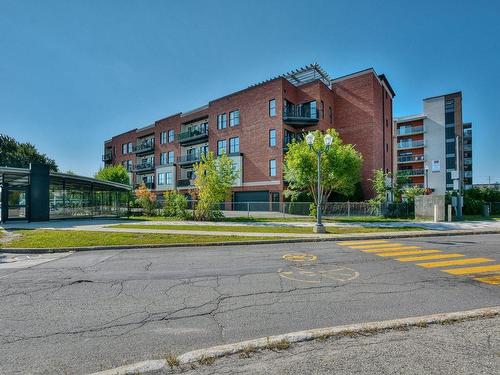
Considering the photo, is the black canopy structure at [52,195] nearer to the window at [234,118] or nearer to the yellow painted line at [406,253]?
the window at [234,118]

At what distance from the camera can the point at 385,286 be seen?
233 inches

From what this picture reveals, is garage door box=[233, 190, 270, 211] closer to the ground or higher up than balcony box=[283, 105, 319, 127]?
closer to the ground

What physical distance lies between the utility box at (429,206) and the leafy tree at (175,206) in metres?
19.2

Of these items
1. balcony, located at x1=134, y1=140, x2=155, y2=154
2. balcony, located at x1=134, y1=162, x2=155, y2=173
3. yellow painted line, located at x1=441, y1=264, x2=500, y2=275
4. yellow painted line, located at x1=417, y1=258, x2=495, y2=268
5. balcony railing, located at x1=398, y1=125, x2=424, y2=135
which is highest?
balcony railing, located at x1=398, y1=125, x2=424, y2=135

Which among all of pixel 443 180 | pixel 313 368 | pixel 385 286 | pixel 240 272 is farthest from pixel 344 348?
pixel 443 180

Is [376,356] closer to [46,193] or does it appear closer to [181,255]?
[181,255]

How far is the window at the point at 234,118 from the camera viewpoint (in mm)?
39062

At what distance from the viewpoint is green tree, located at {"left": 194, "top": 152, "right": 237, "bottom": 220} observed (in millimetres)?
23844

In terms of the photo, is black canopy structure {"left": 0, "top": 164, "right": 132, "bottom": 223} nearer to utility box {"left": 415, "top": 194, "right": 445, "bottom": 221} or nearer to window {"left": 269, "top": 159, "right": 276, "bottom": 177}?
window {"left": 269, "top": 159, "right": 276, "bottom": 177}

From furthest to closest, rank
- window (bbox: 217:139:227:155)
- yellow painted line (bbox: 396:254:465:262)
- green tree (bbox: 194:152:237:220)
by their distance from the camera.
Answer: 1. window (bbox: 217:139:227:155)
2. green tree (bbox: 194:152:237:220)
3. yellow painted line (bbox: 396:254:465:262)

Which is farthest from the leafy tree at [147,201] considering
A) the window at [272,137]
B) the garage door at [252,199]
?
the window at [272,137]

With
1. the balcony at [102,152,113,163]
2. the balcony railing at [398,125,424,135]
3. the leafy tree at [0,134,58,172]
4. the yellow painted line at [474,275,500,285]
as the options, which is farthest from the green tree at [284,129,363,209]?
the balcony at [102,152,113,163]

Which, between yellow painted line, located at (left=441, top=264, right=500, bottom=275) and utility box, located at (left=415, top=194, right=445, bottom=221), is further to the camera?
utility box, located at (left=415, top=194, right=445, bottom=221)

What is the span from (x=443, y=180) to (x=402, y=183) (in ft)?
123
